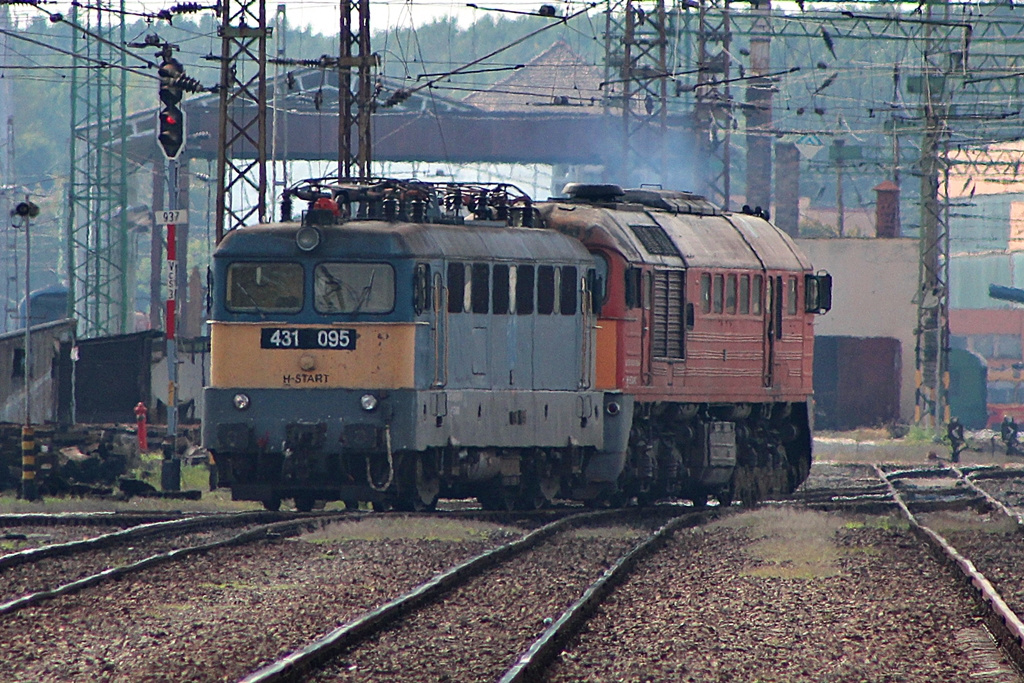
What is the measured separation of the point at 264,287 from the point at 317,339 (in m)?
0.83

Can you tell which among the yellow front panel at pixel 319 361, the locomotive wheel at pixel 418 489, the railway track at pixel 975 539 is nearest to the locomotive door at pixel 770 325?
the railway track at pixel 975 539

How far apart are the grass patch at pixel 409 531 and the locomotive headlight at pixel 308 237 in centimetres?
289

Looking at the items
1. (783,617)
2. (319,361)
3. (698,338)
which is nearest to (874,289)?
(698,338)

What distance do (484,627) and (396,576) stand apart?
2844 millimetres

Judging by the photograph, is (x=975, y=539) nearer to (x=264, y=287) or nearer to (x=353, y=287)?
→ (x=353, y=287)

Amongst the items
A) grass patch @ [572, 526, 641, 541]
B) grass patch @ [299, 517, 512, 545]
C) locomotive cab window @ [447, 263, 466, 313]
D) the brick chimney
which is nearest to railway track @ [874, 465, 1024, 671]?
grass patch @ [572, 526, 641, 541]

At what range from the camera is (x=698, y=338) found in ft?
71.9

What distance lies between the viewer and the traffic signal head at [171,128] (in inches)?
957

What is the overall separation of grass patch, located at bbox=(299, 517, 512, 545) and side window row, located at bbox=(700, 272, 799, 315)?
5203 mm

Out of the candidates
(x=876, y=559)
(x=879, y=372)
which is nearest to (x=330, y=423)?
(x=876, y=559)

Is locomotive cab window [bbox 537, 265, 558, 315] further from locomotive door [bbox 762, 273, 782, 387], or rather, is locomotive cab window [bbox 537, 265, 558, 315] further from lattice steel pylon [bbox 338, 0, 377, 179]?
lattice steel pylon [bbox 338, 0, 377, 179]

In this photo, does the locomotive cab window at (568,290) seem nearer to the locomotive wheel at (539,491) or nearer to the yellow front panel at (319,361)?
the locomotive wheel at (539,491)

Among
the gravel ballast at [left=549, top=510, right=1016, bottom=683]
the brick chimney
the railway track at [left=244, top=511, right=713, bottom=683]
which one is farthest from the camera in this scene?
the brick chimney

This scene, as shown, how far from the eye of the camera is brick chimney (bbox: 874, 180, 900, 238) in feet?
186
